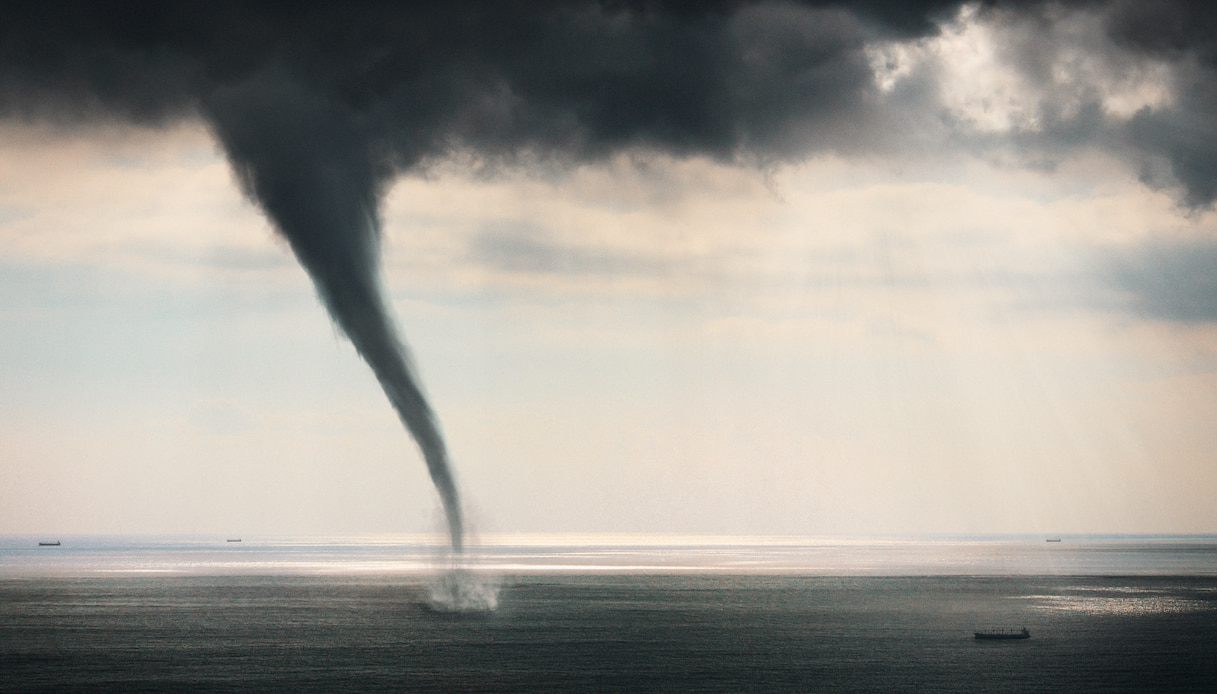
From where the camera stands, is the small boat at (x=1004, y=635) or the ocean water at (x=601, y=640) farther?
the small boat at (x=1004, y=635)

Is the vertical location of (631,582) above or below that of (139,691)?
above

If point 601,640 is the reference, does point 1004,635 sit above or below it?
above

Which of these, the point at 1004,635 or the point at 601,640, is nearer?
the point at 601,640

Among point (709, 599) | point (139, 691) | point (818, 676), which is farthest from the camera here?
point (709, 599)

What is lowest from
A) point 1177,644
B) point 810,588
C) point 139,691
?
point 139,691

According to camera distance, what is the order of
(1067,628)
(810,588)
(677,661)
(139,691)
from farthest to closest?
(810,588)
(1067,628)
(677,661)
(139,691)

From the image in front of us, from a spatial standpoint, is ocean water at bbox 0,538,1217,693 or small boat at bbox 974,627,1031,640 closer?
ocean water at bbox 0,538,1217,693

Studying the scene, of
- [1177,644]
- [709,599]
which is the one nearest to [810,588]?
[709,599]

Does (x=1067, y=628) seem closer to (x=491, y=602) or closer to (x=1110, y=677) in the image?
(x=1110, y=677)

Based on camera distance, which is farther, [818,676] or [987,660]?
[987,660]
